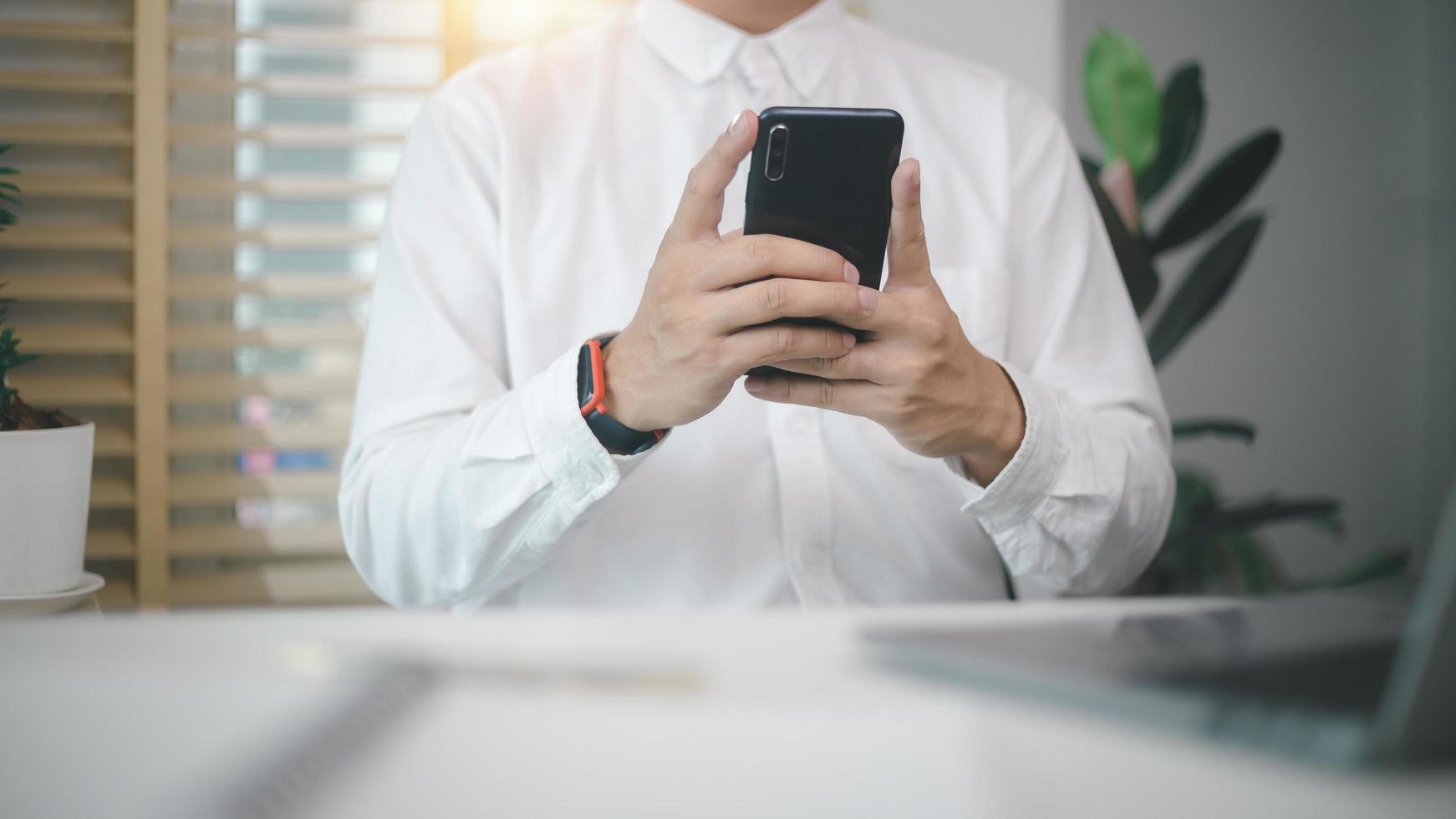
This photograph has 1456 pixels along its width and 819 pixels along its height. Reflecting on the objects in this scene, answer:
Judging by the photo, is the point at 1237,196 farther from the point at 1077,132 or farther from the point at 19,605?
the point at 19,605

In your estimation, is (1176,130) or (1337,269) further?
(1337,269)

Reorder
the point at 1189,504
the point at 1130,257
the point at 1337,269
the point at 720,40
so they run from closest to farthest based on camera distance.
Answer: the point at 720,40
the point at 1130,257
the point at 1189,504
the point at 1337,269

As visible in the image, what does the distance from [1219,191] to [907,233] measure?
3.58ft

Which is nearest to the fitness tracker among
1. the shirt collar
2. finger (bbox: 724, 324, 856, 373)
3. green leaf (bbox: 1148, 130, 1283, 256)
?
finger (bbox: 724, 324, 856, 373)

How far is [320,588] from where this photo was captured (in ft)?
5.17

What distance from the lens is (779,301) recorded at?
62 centimetres

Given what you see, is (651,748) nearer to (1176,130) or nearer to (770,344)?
(770,344)

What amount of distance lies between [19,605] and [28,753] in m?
0.62

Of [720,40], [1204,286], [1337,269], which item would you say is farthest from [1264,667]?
[1337,269]

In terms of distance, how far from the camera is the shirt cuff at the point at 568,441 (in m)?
0.74

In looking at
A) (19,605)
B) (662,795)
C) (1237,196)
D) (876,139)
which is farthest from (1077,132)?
(662,795)

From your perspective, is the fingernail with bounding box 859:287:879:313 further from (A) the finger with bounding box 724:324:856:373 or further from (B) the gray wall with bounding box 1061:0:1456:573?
(B) the gray wall with bounding box 1061:0:1456:573

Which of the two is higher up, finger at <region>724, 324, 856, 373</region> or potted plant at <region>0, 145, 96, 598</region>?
finger at <region>724, 324, 856, 373</region>

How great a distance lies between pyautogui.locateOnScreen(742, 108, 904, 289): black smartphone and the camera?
657 millimetres
